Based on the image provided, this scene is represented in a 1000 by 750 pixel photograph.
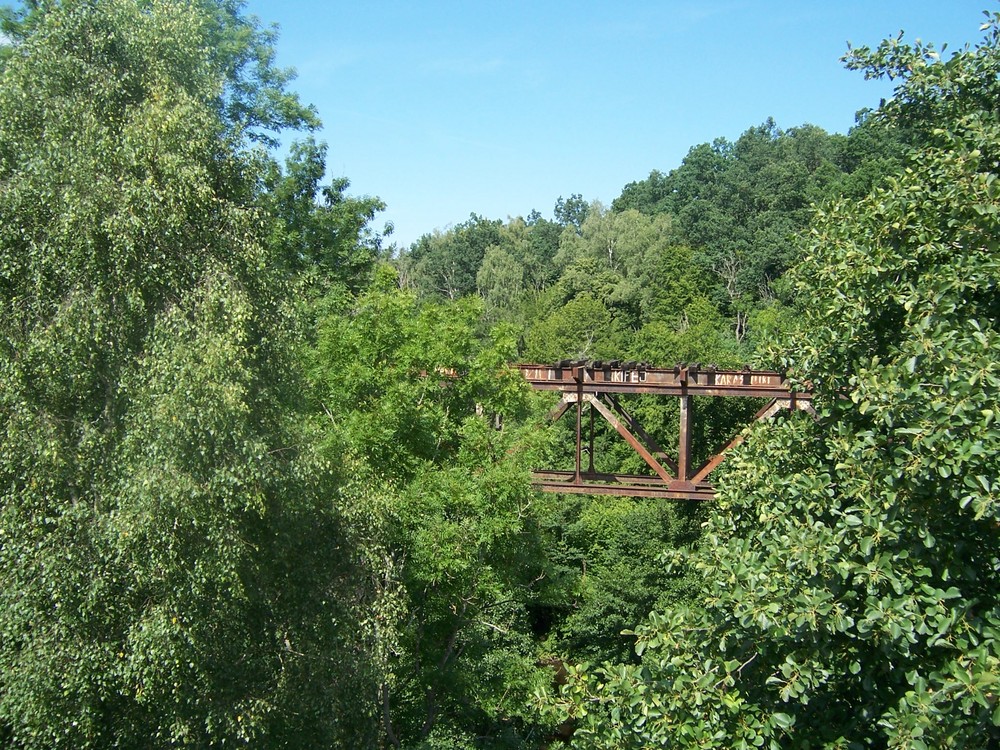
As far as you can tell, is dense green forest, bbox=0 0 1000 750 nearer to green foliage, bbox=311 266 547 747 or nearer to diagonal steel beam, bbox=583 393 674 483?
green foliage, bbox=311 266 547 747

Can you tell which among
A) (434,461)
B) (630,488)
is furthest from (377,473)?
(630,488)

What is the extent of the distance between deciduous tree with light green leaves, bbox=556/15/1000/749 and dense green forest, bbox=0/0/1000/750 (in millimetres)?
23

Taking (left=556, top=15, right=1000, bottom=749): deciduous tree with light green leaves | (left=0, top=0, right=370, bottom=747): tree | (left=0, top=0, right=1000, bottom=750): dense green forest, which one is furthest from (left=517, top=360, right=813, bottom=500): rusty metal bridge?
(left=556, top=15, right=1000, bottom=749): deciduous tree with light green leaves

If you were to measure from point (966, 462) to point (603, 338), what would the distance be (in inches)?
1799

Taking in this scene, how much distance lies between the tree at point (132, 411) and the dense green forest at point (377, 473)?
4 centimetres

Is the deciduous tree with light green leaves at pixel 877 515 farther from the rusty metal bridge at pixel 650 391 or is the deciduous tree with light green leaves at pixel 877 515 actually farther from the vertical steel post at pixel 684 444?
the vertical steel post at pixel 684 444

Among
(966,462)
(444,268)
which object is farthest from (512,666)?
(444,268)

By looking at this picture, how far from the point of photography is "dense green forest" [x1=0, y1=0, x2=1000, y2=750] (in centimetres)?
505

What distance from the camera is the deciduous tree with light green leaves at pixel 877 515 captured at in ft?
15.4

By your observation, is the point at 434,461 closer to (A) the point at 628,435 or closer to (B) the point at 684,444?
(A) the point at 628,435

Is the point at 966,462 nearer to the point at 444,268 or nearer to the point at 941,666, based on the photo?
the point at 941,666

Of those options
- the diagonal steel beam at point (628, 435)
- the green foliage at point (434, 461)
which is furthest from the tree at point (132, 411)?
the diagonal steel beam at point (628, 435)

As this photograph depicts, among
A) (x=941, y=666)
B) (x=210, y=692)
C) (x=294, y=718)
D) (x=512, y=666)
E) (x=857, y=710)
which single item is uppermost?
(x=941, y=666)

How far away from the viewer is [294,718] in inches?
410
